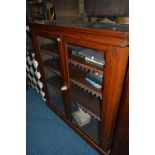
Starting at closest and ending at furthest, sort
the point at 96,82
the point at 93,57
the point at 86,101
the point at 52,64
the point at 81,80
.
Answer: the point at 93,57 < the point at 96,82 < the point at 81,80 < the point at 86,101 < the point at 52,64

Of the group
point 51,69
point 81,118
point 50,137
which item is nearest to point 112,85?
point 81,118

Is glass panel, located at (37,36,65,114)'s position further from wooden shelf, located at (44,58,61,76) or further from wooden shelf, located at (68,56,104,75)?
wooden shelf, located at (68,56,104,75)

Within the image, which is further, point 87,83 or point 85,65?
point 87,83

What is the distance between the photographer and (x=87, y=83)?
1271 millimetres

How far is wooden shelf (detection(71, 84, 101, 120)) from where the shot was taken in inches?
52.5

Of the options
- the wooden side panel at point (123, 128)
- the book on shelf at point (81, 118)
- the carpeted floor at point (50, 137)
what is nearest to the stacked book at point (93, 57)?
the wooden side panel at point (123, 128)

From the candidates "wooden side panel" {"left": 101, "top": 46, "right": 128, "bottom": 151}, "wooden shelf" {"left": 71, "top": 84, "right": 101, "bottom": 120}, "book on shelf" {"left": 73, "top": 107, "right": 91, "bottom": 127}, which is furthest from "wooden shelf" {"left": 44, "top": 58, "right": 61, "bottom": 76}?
"wooden side panel" {"left": 101, "top": 46, "right": 128, "bottom": 151}

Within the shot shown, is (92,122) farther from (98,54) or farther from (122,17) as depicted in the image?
(122,17)

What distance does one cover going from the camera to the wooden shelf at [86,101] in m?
1.33

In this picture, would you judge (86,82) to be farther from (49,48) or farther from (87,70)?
(49,48)

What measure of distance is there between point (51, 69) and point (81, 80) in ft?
1.64
